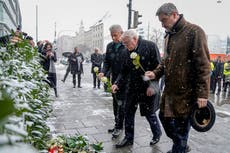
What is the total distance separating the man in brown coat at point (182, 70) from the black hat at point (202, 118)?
0.07 m

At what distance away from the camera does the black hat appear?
308 cm

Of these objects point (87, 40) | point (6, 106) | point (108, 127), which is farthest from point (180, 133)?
point (87, 40)

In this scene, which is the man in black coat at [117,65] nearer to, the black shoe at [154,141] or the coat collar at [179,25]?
the black shoe at [154,141]

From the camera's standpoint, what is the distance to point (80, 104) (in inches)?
315

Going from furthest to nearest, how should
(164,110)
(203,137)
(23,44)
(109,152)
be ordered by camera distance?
(203,137)
(109,152)
(23,44)
(164,110)

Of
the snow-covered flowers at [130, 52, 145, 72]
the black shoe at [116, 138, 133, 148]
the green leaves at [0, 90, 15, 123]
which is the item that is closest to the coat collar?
the snow-covered flowers at [130, 52, 145, 72]

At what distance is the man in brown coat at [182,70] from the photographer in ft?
9.53

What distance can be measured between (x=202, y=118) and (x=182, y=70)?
66 cm

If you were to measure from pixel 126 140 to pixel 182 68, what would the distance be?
1.71 metres

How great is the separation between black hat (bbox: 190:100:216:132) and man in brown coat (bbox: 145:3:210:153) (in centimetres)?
7

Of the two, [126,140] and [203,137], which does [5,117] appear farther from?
[203,137]

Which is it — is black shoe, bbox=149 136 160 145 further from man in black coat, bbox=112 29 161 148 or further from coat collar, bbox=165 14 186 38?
coat collar, bbox=165 14 186 38

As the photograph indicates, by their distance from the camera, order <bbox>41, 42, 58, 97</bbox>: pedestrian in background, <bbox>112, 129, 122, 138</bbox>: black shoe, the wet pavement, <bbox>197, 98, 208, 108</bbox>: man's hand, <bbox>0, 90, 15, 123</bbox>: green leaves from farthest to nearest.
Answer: <bbox>41, 42, 58, 97</bbox>: pedestrian in background, <bbox>112, 129, 122, 138</bbox>: black shoe, the wet pavement, <bbox>197, 98, 208, 108</bbox>: man's hand, <bbox>0, 90, 15, 123</bbox>: green leaves

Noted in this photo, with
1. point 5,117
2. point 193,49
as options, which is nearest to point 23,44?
point 193,49
